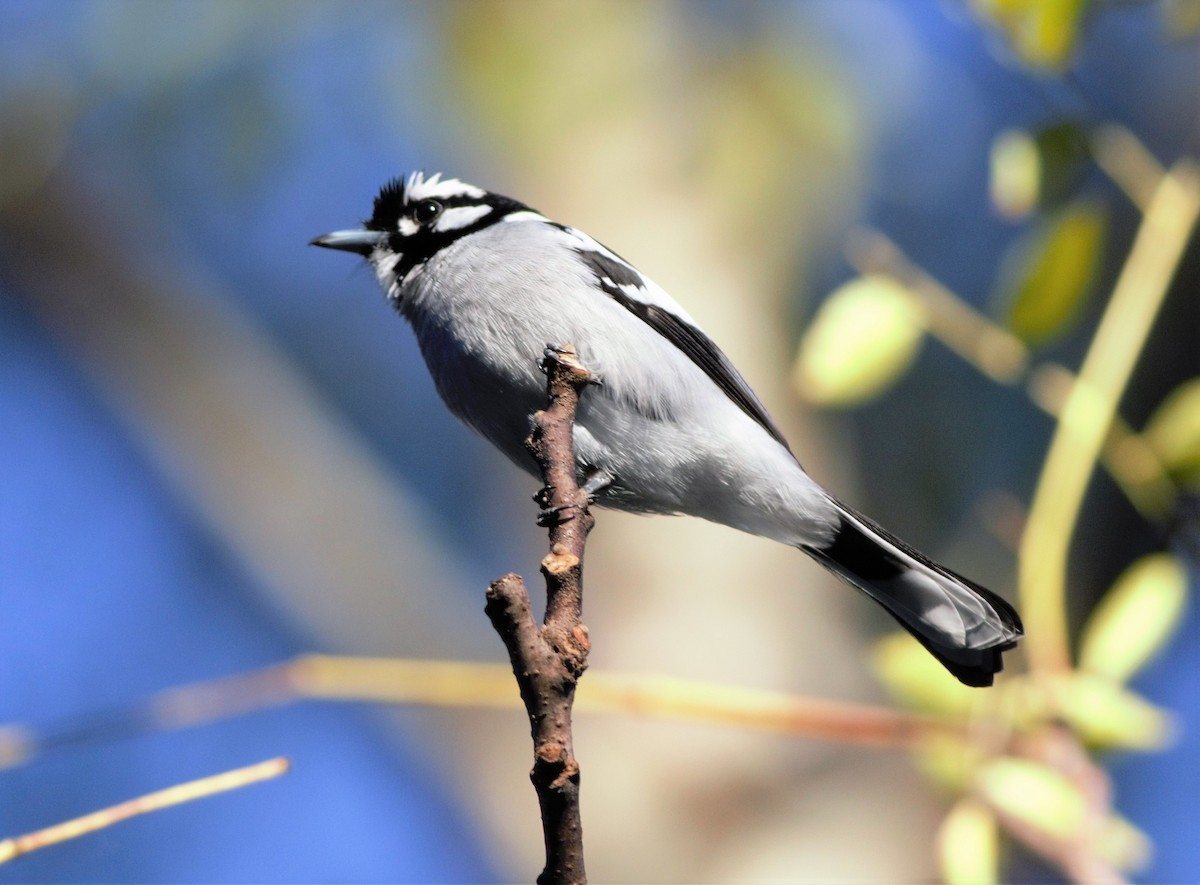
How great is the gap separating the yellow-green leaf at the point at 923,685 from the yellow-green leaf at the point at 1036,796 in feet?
0.57

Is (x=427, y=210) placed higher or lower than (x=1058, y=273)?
higher

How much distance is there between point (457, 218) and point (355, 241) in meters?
0.28

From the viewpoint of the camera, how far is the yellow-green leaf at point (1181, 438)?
1.74 metres

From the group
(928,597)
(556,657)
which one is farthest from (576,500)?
(928,597)

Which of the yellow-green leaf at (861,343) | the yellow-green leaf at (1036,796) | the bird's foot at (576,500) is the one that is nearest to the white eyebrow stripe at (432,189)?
the bird's foot at (576,500)

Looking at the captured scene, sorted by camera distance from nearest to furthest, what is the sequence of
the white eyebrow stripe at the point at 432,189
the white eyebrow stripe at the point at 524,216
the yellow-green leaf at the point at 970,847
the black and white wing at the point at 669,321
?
the yellow-green leaf at the point at 970,847 < the black and white wing at the point at 669,321 < the white eyebrow stripe at the point at 524,216 < the white eyebrow stripe at the point at 432,189

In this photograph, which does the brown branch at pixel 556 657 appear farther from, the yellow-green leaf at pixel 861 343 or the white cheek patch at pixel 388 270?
the white cheek patch at pixel 388 270

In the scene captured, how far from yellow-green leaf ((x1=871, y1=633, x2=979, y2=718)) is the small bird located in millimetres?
183

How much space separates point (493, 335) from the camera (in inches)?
90.8

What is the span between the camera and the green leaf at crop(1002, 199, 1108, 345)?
1.77 metres

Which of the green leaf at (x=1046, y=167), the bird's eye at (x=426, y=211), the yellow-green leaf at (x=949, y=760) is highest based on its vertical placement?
the bird's eye at (x=426, y=211)

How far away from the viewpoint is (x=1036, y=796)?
1600mm

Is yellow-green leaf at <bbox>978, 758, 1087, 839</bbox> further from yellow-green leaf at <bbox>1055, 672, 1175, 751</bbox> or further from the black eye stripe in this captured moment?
the black eye stripe

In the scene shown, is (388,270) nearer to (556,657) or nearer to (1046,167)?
(1046,167)
